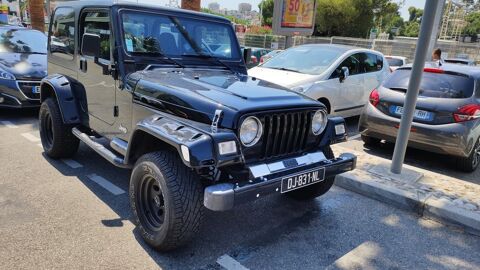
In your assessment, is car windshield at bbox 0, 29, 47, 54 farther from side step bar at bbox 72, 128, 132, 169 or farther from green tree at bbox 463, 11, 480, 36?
green tree at bbox 463, 11, 480, 36

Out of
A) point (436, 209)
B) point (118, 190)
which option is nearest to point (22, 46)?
point (118, 190)

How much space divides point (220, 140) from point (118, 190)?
2.08 metres

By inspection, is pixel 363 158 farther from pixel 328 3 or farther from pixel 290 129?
pixel 328 3

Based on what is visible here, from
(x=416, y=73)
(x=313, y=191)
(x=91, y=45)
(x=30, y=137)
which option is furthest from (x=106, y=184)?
(x=416, y=73)

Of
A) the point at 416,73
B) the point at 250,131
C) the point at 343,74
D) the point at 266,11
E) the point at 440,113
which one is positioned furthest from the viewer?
the point at 266,11

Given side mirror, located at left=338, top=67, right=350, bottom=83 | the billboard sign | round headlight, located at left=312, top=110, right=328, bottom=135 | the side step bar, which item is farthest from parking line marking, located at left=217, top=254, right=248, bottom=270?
the billboard sign

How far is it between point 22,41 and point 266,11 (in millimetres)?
52584

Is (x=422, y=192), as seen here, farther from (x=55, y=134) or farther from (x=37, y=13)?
(x=37, y=13)

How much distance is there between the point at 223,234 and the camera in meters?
3.60

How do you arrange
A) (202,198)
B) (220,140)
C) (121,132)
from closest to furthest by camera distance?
(220,140) < (202,198) < (121,132)

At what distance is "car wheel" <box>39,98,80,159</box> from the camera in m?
4.87

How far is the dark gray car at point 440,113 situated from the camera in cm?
530

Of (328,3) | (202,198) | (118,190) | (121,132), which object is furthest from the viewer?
(328,3)

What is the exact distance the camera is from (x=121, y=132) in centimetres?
399
